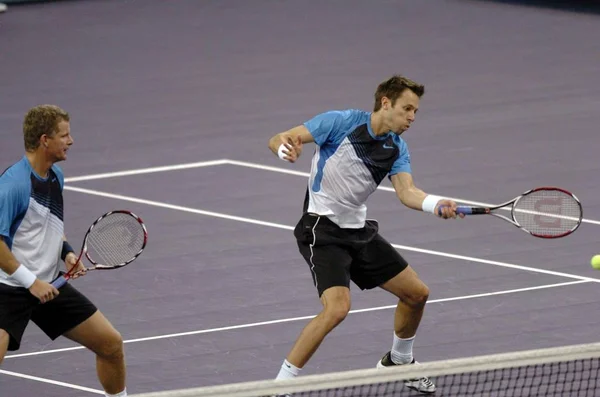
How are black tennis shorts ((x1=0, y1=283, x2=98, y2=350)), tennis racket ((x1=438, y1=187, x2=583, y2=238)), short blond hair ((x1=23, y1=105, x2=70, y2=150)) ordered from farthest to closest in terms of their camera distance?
tennis racket ((x1=438, y1=187, x2=583, y2=238)) → black tennis shorts ((x1=0, y1=283, x2=98, y2=350)) → short blond hair ((x1=23, y1=105, x2=70, y2=150))

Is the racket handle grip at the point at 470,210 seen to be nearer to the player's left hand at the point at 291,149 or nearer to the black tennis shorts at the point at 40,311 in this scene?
the player's left hand at the point at 291,149

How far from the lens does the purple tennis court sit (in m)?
9.38

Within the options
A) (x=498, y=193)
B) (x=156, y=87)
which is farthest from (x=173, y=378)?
(x=156, y=87)

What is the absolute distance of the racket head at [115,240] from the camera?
7.93 metres

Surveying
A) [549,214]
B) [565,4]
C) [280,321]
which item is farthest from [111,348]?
[565,4]

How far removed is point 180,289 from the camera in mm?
10391

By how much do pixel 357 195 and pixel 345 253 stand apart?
35 cm

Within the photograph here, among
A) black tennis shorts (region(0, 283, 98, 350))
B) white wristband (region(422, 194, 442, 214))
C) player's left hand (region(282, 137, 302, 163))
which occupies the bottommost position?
black tennis shorts (region(0, 283, 98, 350))

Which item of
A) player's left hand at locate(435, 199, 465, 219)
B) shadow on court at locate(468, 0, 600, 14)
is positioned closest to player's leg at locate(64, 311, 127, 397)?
player's left hand at locate(435, 199, 465, 219)

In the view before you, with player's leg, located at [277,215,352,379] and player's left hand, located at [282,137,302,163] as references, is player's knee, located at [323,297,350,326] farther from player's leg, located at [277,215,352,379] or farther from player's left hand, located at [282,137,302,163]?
player's left hand, located at [282,137,302,163]

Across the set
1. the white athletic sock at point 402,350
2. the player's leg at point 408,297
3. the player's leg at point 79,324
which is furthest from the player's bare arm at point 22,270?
the white athletic sock at point 402,350

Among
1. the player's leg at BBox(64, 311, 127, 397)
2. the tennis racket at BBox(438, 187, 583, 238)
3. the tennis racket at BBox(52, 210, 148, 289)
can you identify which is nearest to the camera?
the player's leg at BBox(64, 311, 127, 397)

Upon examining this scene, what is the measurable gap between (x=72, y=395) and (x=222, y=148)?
5.66 meters

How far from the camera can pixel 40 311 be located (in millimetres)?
7516
